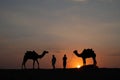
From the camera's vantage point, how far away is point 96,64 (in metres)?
44.0

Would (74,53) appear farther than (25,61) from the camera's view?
Yes

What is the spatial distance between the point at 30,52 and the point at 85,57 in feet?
23.0
